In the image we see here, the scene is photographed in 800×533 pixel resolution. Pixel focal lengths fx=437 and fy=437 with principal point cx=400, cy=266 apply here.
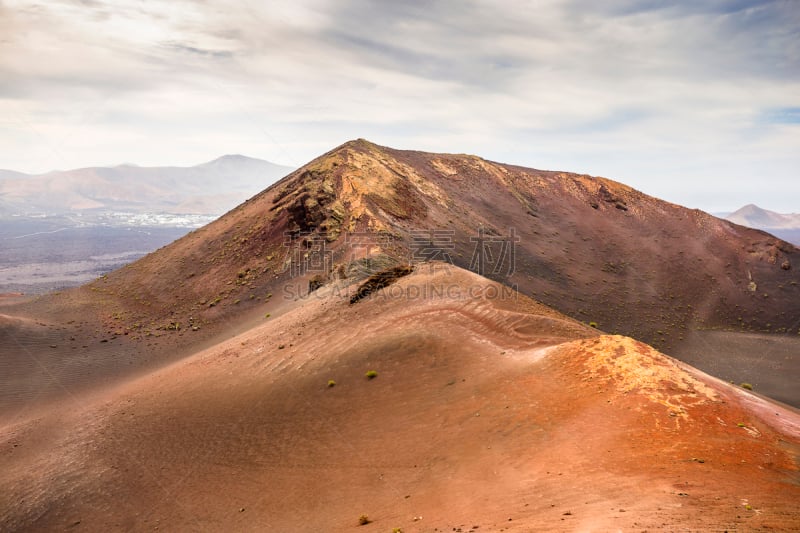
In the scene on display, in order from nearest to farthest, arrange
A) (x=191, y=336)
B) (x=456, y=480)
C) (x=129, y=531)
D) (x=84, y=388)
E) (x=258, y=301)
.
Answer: (x=456, y=480), (x=129, y=531), (x=84, y=388), (x=191, y=336), (x=258, y=301)

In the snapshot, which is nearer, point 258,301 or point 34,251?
point 258,301

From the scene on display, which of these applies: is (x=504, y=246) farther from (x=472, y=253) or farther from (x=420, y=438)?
(x=420, y=438)

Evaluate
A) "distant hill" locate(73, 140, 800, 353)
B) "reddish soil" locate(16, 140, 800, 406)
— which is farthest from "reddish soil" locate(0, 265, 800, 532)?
"distant hill" locate(73, 140, 800, 353)

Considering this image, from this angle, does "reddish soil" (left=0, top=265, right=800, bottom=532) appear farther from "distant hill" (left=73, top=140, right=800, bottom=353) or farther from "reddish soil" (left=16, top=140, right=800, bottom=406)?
"distant hill" (left=73, top=140, right=800, bottom=353)

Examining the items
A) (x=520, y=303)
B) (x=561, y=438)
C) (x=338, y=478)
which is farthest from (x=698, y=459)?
(x=520, y=303)

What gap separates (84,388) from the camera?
25.1 meters

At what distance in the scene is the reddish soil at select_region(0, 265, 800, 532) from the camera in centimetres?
891

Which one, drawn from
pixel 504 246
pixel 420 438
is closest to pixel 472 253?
pixel 504 246

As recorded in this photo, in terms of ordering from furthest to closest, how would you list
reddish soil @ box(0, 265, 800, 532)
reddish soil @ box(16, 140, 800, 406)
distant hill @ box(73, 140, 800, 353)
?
distant hill @ box(73, 140, 800, 353) < reddish soil @ box(16, 140, 800, 406) < reddish soil @ box(0, 265, 800, 532)

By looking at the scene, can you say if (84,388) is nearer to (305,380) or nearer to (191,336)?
(191,336)

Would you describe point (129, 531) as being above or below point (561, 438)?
below

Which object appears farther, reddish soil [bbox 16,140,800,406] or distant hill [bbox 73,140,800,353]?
distant hill [bbox 73,140,800,353]

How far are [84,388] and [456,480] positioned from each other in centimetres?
2412

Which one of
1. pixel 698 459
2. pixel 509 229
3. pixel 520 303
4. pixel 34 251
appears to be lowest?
pixel 34 251
